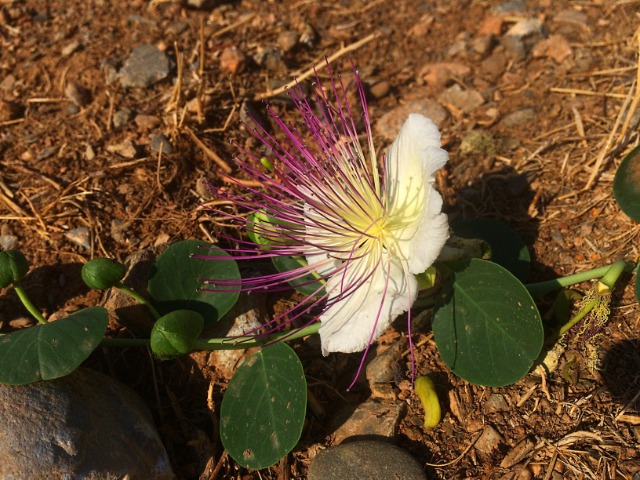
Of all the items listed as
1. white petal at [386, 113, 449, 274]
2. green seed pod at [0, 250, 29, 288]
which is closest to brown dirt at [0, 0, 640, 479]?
green seed pod at [0, 250, 29, 288]

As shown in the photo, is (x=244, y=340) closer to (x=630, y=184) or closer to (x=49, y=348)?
(x=49, y=348)

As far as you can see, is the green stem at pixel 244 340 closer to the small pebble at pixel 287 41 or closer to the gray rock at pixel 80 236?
the gray rock at pixel 80 236

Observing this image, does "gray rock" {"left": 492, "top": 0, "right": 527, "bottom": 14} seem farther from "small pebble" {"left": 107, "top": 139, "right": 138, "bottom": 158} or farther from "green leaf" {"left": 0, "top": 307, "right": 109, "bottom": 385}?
"green leaf" {"left": 0, "top": 307, "right": 109, "bottom": 385}

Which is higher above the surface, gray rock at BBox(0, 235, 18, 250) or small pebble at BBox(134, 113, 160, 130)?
small pebble at BBox(134, 113, 160, 130)

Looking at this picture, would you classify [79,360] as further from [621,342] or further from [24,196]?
[621,342]

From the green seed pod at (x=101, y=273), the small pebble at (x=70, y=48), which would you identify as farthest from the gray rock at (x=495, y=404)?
the small pebble at (x=70, y=48)

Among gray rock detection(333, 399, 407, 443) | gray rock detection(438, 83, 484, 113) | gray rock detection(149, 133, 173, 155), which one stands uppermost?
gray rock detection(149, 133, 173, 155)

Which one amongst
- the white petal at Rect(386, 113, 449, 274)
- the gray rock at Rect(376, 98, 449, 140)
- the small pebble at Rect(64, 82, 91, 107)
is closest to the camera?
the white petal at Rect(386, 113, 449, 274)

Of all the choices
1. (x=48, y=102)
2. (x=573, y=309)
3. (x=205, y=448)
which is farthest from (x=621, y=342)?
(x=48, y=102)
